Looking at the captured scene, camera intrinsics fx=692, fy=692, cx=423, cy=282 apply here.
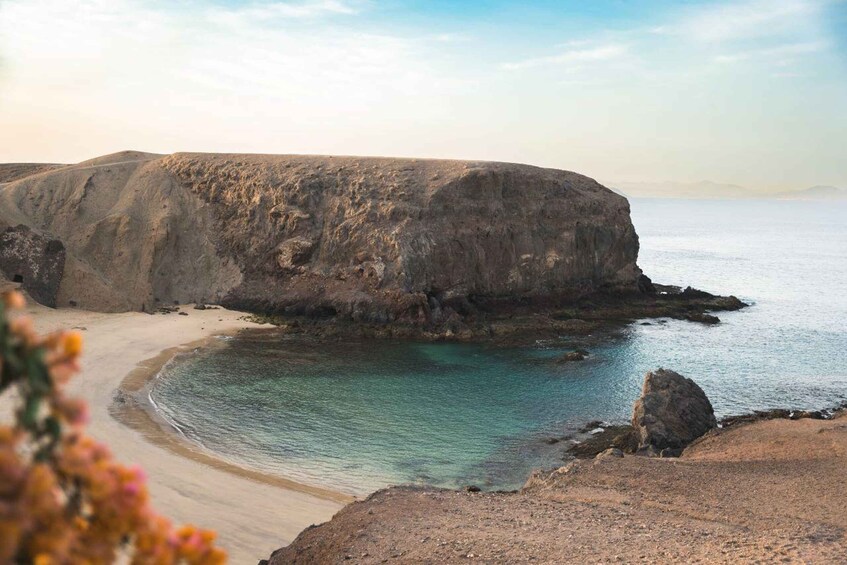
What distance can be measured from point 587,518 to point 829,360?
33749 mm

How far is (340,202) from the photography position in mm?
53844

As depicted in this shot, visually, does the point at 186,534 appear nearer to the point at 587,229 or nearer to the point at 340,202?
the point at 340,202

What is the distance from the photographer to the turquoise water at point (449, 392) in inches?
1010

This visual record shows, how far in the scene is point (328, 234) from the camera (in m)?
52.3

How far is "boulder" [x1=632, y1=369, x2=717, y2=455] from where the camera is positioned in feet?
84.3

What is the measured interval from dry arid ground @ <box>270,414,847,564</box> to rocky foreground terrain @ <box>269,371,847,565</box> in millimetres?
33

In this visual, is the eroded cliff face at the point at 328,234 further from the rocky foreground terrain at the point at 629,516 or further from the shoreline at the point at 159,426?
the rocky foreground terrain at the point at 629,516

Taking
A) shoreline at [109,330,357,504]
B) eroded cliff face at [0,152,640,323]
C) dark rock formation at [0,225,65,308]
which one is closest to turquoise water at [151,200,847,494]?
shoreline at [109,330,357,504]

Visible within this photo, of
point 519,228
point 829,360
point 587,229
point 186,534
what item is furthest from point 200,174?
point 186,534

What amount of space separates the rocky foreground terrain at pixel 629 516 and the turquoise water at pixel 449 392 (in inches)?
205

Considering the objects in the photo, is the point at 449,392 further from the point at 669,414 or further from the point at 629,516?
the point at 629,516

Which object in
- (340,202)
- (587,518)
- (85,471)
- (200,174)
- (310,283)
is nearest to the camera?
(85,471)

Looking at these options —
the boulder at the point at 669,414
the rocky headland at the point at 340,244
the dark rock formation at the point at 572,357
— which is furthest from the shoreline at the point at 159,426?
the dark rock formation at the point at 572,357

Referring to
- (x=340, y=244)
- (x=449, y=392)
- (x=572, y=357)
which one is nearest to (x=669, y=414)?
(x=449, y=392)
